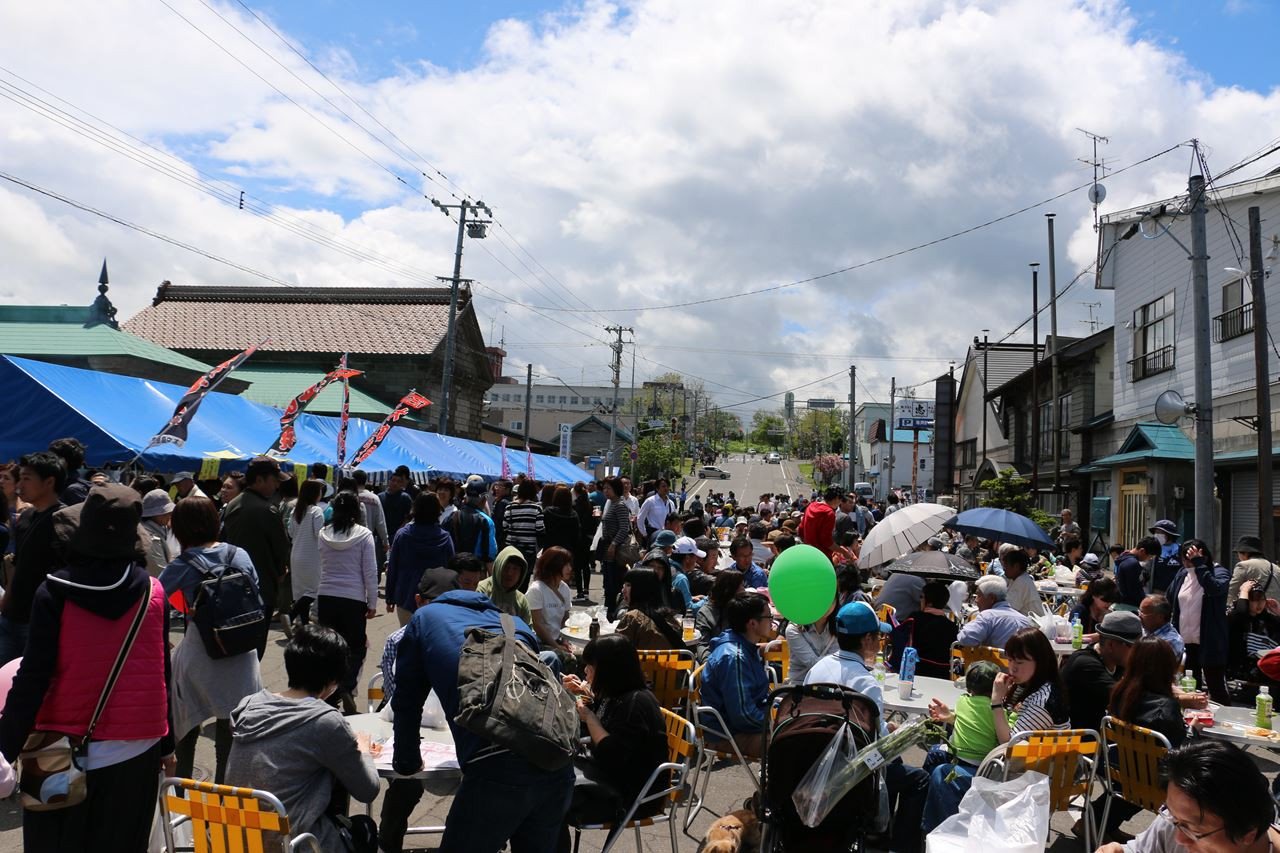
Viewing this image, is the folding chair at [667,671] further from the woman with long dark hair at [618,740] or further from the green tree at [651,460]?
the green tree at [651,460]

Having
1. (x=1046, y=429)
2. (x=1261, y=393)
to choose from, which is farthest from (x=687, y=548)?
(x=1046, y=429)

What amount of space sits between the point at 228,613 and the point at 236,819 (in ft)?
5.44

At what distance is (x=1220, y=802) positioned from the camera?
271 cm

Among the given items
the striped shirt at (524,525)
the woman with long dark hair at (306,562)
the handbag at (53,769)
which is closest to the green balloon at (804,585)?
the woman with long dark hair at (306,562)

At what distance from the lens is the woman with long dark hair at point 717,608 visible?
7.01 meters

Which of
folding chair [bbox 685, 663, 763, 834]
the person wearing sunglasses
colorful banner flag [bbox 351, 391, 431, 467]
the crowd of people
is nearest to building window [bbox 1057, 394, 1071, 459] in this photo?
colorful banner flag [bbox 351, 391, 431, 467]

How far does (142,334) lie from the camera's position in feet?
132

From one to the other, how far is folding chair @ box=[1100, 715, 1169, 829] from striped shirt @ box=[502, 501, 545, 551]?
789 cm

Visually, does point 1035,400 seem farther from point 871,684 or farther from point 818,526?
point 871,684

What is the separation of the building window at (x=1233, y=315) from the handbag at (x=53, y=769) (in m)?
18.7

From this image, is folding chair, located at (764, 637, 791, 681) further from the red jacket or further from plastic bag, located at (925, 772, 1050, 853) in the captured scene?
the red jacket

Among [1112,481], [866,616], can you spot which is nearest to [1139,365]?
[1112,481]

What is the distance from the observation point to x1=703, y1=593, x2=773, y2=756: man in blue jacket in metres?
5.31

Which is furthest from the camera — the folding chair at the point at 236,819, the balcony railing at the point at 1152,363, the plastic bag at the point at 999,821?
the balcony railing at the point at 1152,363
